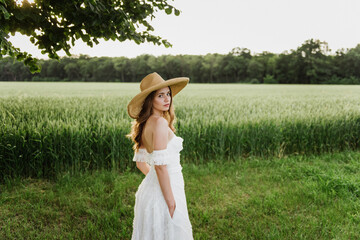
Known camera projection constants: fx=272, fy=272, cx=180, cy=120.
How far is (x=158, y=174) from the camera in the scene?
1887 millimetres

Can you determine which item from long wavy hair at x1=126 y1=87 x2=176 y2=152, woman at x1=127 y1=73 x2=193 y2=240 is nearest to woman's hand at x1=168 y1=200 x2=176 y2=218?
woman at x1=127 y1=73 x2=193 y2=240

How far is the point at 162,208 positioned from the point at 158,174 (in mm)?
254

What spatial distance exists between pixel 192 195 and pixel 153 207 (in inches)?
91.3

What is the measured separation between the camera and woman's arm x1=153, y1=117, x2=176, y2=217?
185cm

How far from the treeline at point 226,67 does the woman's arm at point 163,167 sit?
191ft

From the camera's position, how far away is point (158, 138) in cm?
185

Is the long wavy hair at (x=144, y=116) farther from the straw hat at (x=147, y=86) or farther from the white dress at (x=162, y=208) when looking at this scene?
the white dress at (x=162, y=208)

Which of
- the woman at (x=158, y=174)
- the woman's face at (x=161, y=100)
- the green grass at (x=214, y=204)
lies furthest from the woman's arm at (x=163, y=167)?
the green grass at (x=214, y=204)

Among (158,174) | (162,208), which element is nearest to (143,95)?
(158,174)

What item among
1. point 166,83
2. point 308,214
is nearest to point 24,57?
point 166,83

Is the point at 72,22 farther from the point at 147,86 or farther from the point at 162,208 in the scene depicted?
the point at 162,208

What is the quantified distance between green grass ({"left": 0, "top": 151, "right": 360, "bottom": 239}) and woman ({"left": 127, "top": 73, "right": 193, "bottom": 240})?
1344 mm

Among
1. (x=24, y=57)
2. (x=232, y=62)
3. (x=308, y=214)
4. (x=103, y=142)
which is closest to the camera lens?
(x=308, y=214)

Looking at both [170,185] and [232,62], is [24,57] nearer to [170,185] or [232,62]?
[170,185]
